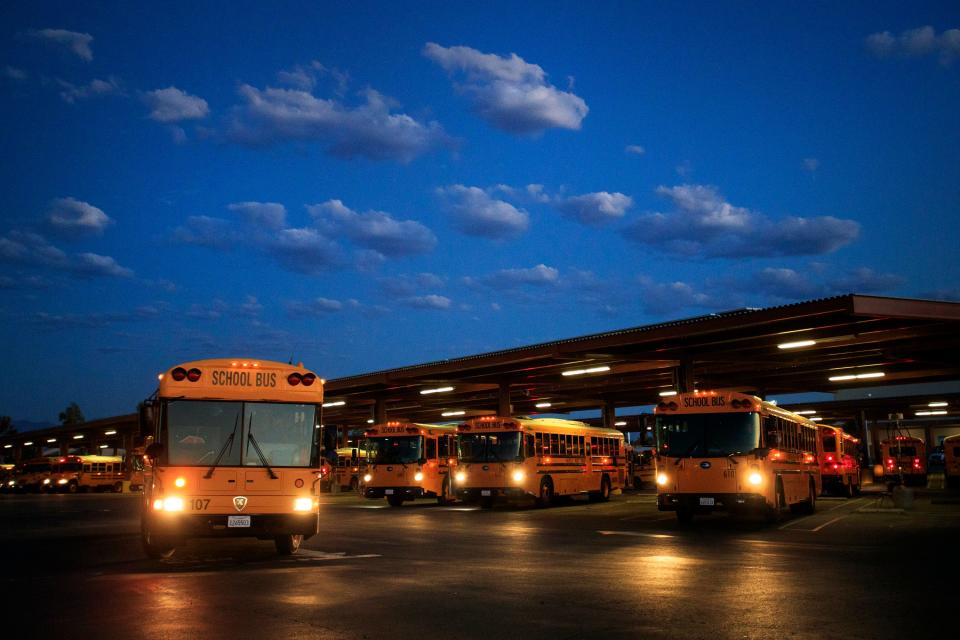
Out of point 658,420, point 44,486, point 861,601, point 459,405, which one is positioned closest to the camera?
point 861,601

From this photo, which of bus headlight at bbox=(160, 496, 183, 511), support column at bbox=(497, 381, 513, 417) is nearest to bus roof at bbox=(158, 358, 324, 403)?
bus headlight at bbox=(160, 496, 183, 511)

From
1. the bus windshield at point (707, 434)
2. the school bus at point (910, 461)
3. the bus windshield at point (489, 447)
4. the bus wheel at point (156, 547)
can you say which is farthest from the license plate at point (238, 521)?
the school bus at point (910, 461)

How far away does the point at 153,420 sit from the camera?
13.3 meters

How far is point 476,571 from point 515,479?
56.2 ft

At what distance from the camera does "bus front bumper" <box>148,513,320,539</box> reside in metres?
13.0

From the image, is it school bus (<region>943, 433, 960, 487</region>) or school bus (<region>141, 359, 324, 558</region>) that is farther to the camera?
school bus (<region>943, 433, 960, 487</region>)

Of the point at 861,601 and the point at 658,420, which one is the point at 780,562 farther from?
the point at 658,420

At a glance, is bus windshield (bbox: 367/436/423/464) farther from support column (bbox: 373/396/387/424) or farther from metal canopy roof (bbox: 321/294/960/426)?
support column (bbox: 373/396/387/424)

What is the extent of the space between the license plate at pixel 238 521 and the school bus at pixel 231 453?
0.05 ft

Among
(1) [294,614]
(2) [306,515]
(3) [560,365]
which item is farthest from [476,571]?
(3) [560,365]

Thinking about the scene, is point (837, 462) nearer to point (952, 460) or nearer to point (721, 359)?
point (721, 359)

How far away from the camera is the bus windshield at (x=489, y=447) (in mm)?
29206

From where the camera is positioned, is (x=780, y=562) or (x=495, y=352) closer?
(x=780, y=562)

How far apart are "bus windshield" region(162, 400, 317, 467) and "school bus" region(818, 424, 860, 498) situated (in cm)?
2240
